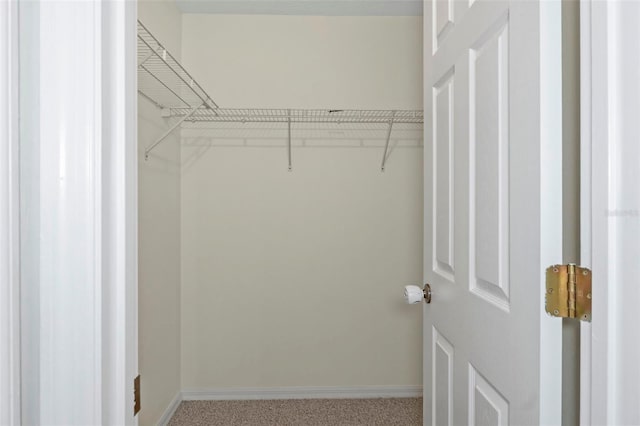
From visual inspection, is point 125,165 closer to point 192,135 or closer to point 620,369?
point 620,369

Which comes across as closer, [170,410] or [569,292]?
[569,292]

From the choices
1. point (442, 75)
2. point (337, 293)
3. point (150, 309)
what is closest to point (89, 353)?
Result: point (442, 75)

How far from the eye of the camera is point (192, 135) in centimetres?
270

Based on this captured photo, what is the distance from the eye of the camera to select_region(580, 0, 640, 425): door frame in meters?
0.59

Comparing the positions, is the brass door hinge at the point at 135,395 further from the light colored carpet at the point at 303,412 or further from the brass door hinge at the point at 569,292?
the light colored carpet at the point at 303,412

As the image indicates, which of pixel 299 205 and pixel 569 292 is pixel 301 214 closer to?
pixel 299 205

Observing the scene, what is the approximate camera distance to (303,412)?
2572mm

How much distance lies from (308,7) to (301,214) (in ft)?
4.00

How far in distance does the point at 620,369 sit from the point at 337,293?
220 centimetres

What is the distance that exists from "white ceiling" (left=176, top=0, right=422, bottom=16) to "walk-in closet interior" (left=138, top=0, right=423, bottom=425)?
0.06ft

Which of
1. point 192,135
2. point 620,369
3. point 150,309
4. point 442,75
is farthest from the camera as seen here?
point 192,135

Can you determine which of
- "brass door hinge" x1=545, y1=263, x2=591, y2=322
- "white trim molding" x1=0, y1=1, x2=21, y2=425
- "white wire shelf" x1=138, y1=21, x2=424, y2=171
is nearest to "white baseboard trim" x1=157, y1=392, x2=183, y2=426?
"white wire shelf" x1=138, y1=21, x2=424, y2=171

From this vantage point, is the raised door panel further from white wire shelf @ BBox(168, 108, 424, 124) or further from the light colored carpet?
the light colored carpet

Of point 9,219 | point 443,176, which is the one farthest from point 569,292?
point 9,219
